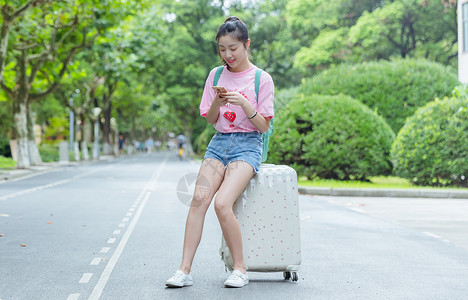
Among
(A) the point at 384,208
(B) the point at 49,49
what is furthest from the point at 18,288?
(B) the point at 49,49

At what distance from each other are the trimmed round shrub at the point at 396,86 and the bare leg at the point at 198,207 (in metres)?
17.6

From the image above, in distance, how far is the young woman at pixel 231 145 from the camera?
4918mm

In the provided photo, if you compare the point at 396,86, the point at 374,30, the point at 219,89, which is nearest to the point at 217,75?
the point at 219,89

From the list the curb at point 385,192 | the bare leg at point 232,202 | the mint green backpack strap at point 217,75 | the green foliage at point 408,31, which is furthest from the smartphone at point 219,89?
the green foliage at point 408,31

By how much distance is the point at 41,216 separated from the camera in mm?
10781

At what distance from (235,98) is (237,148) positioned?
0.49 metres

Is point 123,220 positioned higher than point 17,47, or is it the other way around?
point 17,47

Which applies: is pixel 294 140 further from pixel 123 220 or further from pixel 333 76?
pixel 123 220

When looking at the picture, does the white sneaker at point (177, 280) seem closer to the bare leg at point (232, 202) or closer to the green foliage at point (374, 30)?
the bare leg at point (232, 202)

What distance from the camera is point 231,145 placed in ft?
16.8

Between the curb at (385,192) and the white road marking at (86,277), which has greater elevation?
the white road marking at (86,277)

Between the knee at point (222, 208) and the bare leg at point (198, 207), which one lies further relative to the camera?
the bare leg at point (198, 207)

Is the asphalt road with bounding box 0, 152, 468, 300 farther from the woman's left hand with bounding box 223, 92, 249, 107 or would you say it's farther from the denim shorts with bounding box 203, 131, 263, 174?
the woman's left hand with bounding box 223, 92, 249, 107

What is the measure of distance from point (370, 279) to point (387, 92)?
57.3ft
